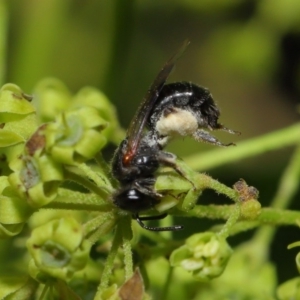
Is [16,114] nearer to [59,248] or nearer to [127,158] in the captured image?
[127,158]

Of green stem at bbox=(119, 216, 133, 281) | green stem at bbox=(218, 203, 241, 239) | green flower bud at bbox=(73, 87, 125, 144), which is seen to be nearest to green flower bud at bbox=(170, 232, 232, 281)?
green stem at bbox=(218, 203, 241, 239)

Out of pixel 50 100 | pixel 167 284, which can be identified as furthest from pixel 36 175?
pixel 50 100

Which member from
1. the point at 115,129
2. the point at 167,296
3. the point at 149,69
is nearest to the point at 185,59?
the point at 149,69

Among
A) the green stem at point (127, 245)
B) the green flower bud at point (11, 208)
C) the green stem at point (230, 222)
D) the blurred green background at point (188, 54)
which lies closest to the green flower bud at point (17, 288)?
the green flower bud at point (11, 208)

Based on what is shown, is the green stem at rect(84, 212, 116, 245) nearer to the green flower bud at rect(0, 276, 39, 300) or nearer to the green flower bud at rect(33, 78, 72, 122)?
the green flower bud at rect(0, 276, 39, 300)

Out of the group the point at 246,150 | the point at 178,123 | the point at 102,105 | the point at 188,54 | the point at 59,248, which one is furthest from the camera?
the point at 188,54

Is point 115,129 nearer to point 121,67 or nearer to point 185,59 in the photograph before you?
point 121,67
